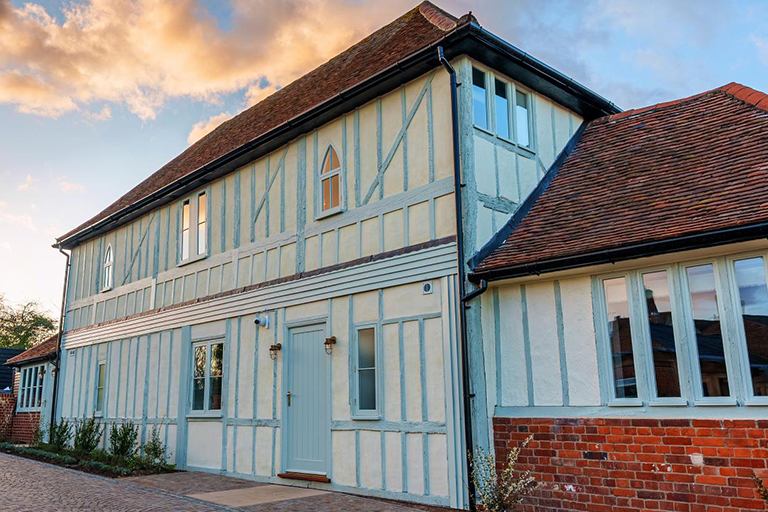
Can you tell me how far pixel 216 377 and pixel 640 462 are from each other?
8.58m

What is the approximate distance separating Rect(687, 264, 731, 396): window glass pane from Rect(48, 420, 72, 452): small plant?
596 inches

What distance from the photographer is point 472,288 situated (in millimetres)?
8570

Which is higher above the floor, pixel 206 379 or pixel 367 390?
pixel 206 379

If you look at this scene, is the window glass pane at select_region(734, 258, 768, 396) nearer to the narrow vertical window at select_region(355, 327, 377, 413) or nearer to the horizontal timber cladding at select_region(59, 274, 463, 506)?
the horizontal timber cladding at select_region(59, 274, 463, 506)

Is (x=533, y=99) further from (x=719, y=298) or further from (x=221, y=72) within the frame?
(x=221, y=72)

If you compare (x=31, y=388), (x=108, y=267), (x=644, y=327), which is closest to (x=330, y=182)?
(x=644, y=327)

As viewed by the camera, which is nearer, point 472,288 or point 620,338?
point 620,338

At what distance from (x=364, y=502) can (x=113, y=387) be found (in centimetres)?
986

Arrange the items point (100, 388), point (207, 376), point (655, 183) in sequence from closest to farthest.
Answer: point (655, 183)
point (207, 376)
point (100, 388)

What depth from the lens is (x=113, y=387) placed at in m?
16.4

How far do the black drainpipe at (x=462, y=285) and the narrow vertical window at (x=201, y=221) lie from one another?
734cm

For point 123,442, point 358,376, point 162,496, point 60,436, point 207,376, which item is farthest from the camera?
point 60,436

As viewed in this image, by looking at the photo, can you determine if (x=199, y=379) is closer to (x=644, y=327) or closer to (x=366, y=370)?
(x=366, y=370)

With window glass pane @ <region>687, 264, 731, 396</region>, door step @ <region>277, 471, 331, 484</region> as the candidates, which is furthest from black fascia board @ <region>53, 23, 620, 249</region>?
door step @ <region>277, 471, 331, 484</region>
